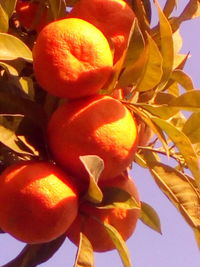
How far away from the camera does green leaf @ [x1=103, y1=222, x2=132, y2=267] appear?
1332mm

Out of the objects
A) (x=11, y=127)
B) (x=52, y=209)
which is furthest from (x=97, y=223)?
(x=11, y=127)

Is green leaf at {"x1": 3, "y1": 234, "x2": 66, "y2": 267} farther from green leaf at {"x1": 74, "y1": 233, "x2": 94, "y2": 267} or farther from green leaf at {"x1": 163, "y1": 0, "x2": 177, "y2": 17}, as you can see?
green leaf at {"x1": 163, "y1": 0, "x2": 177, "y2": 17}

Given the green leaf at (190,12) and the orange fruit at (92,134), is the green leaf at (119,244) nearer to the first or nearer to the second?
the orange fruit at (92,134)

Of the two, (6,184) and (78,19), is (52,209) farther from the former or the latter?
(78,19)

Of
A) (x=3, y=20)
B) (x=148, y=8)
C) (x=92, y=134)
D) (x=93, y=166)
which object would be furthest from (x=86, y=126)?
(x=148, y=8)

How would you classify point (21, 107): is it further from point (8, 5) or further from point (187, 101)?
point (187, 101)

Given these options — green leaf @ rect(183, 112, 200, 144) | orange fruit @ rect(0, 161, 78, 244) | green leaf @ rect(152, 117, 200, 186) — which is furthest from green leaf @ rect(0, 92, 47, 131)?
green leaf @ rect(183, 112, 200, 144)

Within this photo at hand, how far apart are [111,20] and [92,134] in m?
0.29

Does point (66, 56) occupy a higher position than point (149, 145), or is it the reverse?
point (66, 56)

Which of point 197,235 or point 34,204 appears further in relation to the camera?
point 197,235

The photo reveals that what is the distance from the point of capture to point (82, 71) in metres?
1.29

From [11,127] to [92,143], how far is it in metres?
0.18

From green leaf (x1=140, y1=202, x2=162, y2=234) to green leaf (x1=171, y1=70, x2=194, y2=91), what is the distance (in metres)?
0.33

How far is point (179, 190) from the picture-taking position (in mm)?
1512
